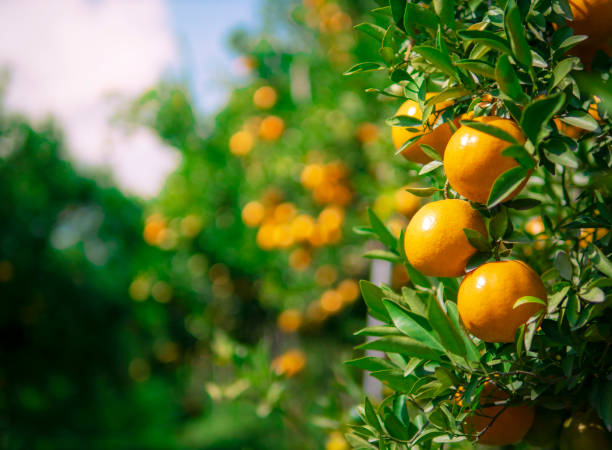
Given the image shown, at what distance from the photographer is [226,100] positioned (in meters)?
3.48

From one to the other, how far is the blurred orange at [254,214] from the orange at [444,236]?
213 centimetres

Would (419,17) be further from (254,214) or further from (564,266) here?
(254,214)

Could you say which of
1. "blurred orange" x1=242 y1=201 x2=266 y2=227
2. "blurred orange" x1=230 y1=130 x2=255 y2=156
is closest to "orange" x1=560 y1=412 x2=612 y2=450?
"blurred orange" x1=242 y1=201 x2=266 y2=227

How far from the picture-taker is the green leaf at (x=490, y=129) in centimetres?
34

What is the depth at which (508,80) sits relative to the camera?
1.18ft

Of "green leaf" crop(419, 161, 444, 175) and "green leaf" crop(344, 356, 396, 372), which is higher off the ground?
"green leaf" crop(419, 161, 444, 175)

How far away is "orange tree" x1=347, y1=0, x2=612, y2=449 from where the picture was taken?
37 cm

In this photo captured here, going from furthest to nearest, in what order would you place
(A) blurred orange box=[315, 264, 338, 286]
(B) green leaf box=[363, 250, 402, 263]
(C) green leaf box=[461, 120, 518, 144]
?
1. (A) blurred orange box=[315, 264, 338, 286]
2. (B) green leaf box=[363, 250, 402, 263]
3. (C) green leaf box=[461, 120, 518, 144]

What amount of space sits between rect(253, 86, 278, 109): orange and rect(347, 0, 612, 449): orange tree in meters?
2.41

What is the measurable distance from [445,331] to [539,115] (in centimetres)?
19

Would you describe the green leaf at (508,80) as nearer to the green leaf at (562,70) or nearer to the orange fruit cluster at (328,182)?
the green leaf at (562,70)

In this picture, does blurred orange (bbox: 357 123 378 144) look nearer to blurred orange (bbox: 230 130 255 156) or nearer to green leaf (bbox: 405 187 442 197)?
blurred orange (bbox: 230 130 255 156)

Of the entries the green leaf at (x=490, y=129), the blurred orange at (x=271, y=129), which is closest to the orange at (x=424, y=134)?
the green leaf at (x=490, y=129)

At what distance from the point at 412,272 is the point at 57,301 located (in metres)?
5.92
